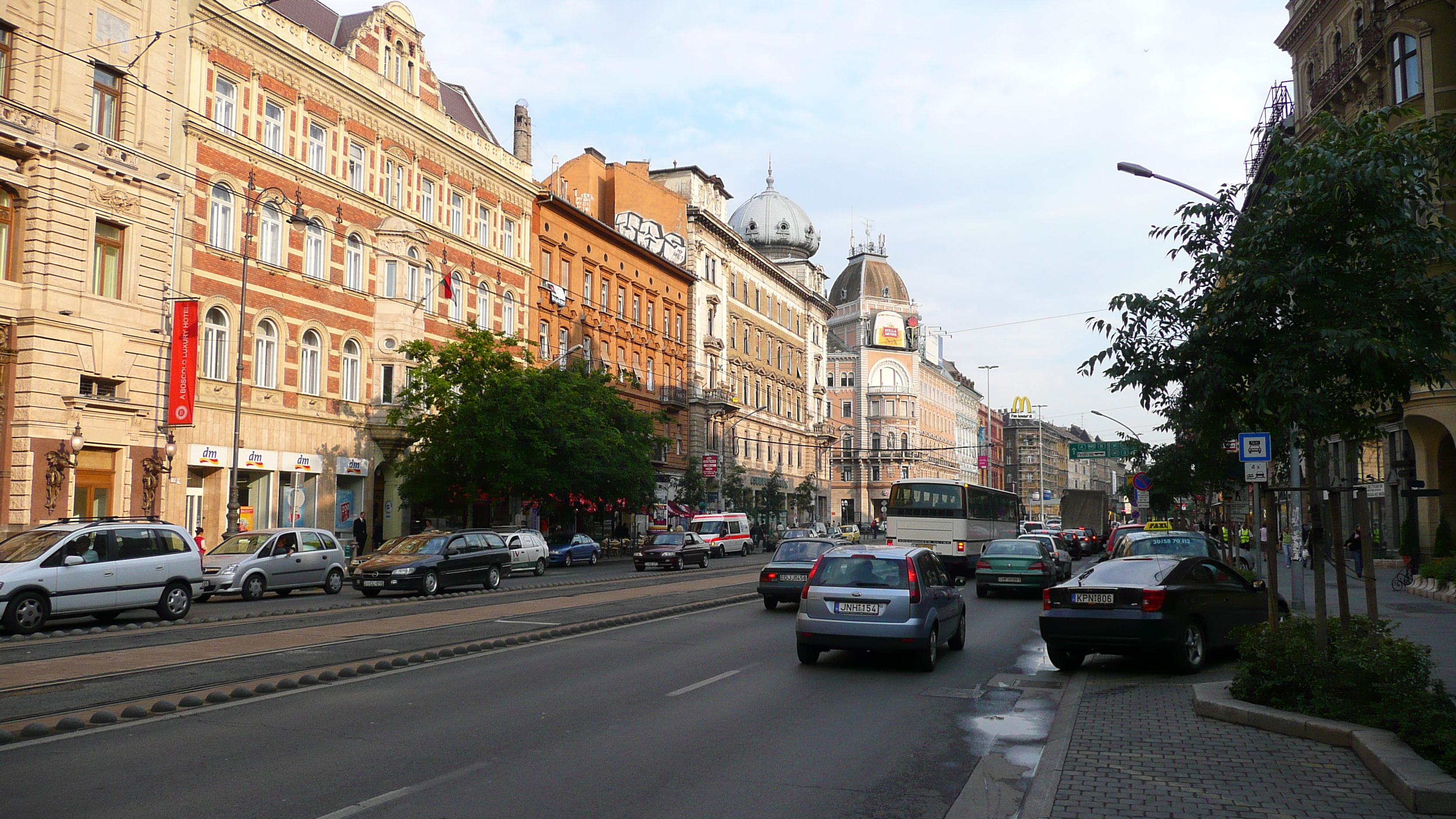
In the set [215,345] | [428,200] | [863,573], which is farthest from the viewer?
[428,200]

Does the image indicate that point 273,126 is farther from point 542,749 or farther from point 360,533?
point 542,749

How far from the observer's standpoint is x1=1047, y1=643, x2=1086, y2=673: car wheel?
13.9 metres

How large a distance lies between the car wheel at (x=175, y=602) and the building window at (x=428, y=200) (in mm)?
27149

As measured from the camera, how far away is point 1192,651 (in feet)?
44.7

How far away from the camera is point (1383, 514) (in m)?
38.2

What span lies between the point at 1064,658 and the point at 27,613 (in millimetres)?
14889

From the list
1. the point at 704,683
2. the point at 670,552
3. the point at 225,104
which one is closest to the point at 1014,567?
the point at 704,683

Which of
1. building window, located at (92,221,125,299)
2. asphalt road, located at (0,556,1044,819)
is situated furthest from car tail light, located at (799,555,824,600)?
building window, located at (92,221,125,299)

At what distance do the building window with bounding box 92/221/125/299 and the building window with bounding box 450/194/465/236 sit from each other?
1627 centimetres

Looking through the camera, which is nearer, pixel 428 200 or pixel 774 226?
pixel 428 200

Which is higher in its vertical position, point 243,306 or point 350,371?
point 243,306

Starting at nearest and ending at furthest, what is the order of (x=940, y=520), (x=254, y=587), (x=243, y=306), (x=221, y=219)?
(x=254, y=587), (x=243, y=306), (x=940, y=520), (x=221, y=219)

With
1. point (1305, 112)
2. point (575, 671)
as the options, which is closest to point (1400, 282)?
point (575, 671)

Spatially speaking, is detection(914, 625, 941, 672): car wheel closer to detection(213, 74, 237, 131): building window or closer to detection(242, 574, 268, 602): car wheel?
detection(242, 574, 268, 602): car wheel
